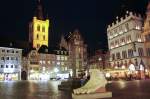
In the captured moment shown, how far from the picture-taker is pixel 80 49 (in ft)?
331

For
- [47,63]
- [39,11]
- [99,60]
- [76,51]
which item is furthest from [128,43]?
[39,11]

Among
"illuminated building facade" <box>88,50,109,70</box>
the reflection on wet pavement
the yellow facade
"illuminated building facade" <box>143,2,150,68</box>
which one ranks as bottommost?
the reflection on wet pavement

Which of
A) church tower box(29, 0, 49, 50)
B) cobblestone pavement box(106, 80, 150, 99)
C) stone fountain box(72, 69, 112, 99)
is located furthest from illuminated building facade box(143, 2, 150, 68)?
church tower box(29, 0, 49, 50)

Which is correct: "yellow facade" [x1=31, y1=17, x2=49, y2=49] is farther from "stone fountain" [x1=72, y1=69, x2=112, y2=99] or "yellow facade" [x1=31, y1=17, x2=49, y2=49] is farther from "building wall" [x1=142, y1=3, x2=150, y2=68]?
"stone fountain" [x1=72, y1=69, x2=112, y2=99]

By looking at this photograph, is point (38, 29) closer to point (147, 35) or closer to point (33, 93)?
point (147, 35)

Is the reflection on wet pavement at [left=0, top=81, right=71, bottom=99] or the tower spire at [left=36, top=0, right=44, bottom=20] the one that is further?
the tower spire at [left=36, top=0, right=44, bottom=20]

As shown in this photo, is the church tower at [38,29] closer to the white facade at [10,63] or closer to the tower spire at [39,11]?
the tower spire at [39,11]

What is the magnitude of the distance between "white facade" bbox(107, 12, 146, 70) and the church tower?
46.0 meters

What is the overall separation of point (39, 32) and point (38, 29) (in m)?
1.94

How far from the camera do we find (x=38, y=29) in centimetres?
11031

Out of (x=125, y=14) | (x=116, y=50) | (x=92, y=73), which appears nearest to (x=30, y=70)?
(x=116, y=50)

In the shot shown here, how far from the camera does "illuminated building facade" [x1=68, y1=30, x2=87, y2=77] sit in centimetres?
9975

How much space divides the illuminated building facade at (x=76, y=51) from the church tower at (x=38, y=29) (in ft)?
49.0

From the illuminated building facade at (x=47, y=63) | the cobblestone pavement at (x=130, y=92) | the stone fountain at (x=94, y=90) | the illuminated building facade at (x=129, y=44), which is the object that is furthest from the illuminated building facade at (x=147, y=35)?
the stone fountain at (x=94, y=90)
